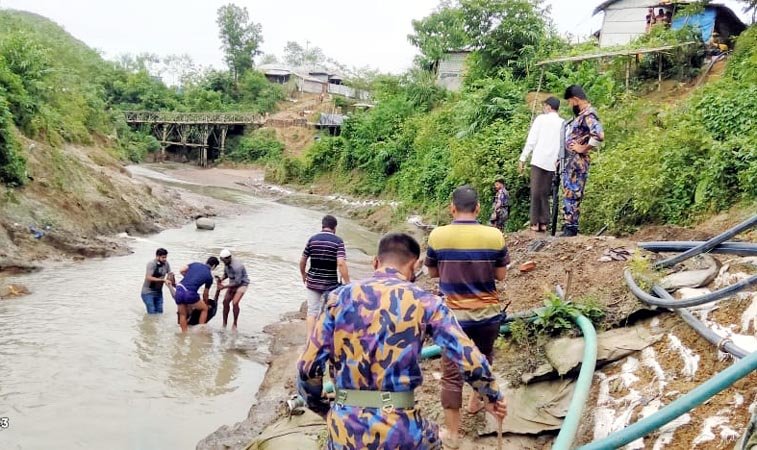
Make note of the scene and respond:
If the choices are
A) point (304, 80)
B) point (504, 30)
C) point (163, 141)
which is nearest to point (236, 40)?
point (304, 80)

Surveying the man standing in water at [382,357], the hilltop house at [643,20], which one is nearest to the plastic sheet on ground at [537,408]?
the man standing in water at [382,357]

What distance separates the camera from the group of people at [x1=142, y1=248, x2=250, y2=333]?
340 inches

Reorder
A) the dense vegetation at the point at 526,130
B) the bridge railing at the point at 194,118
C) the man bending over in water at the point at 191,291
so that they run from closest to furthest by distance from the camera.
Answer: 1. the dense vegetation at the point at 526,130
2. the man bending over in water at the point at 191,291
3. the bridge railing at the point at 194,118

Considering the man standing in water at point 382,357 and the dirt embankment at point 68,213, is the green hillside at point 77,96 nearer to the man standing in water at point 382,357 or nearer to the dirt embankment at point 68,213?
the dirt embankment at point 68,213

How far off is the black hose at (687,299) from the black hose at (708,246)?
1.38ft

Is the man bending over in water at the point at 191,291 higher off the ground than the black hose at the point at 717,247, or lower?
lower

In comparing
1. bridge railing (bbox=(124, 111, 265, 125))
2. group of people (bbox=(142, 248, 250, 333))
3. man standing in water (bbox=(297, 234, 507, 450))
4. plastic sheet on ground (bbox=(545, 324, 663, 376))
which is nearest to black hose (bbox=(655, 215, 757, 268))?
plastic sheet on ground (bbox=(545, 324, 663, 376))

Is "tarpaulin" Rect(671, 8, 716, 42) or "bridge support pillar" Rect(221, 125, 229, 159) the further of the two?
"bridge support pillar" Rect(221, 125, 229, 159)

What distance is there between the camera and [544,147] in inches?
289

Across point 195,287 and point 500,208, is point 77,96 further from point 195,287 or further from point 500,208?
point 500,208

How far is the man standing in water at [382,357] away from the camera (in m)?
2.56

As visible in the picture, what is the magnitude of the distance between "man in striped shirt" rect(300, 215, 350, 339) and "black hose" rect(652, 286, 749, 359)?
350 cm

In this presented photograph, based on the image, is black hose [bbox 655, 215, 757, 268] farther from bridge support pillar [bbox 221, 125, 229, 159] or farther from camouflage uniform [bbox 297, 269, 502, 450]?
bridge support pillar [bbox 221, 125, 229, 159]

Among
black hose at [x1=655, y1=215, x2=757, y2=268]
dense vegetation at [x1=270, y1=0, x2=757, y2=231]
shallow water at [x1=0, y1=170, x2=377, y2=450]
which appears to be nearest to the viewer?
black hose at [x1=655, y1=215, x2=757, y2=268]
